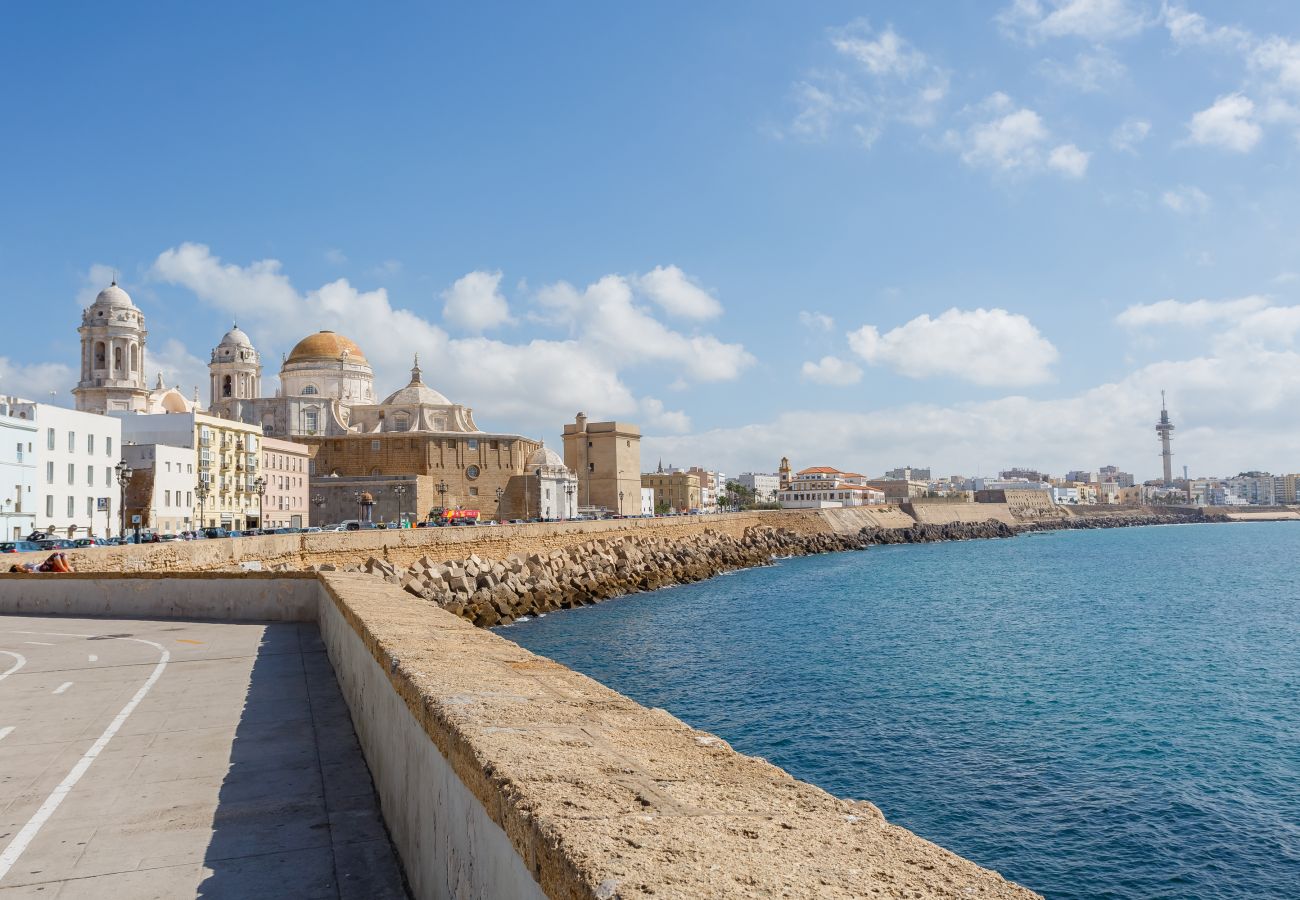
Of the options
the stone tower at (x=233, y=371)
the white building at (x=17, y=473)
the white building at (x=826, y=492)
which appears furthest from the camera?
the white building at (x=826, y=492)

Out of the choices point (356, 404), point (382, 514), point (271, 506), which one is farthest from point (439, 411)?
point (271, 506)

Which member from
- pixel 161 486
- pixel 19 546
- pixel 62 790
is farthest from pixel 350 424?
pixel 62 790

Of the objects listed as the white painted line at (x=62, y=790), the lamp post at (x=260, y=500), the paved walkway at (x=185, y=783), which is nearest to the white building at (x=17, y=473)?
the lamp post at (x=260, y=500)

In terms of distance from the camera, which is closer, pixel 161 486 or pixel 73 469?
pixel 73 469

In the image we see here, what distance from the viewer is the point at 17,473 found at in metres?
37.8

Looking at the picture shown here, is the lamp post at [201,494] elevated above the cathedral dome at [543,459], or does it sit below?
below

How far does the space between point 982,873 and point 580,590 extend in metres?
37.7

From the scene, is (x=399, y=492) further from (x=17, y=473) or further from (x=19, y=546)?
(x=19, y=546)

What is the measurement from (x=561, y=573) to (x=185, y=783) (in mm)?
34697

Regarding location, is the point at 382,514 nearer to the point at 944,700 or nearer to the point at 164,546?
the point at 164,546

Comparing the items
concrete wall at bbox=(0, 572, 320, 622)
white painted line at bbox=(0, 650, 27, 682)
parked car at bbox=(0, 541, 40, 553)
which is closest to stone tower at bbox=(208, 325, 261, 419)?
parked car at bbox=(0, 541, 40, 553)

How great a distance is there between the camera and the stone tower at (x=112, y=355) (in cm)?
6994

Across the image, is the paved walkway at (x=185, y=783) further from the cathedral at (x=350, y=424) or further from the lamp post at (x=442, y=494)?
the lamp post at (x=442, y=494)

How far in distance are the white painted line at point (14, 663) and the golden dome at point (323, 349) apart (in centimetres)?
7924
